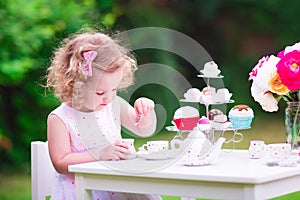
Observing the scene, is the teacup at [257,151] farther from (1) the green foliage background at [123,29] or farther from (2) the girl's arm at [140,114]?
(1) the green foliage background at [123,29]

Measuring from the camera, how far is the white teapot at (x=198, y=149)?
2023 mm

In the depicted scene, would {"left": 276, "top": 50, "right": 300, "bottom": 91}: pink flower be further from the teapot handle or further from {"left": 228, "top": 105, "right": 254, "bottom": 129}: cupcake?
the teapot handle

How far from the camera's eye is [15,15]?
5258 millimetres

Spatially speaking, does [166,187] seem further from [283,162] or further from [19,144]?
[19,144]

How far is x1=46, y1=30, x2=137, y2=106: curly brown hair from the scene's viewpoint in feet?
7.67

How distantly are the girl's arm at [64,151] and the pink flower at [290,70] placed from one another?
0.50 meters

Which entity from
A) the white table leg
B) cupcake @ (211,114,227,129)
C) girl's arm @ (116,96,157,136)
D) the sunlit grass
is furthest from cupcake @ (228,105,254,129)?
the sunlit grass

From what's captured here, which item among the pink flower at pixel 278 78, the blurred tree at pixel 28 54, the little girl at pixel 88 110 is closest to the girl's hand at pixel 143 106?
the little girl at pixel 88 110

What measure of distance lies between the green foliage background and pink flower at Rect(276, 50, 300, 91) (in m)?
2.95

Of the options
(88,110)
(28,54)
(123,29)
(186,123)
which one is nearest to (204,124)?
(186,123)

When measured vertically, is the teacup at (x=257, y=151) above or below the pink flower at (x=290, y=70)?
below

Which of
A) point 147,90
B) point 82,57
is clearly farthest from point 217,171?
point 147,90

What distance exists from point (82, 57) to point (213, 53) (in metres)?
4.10

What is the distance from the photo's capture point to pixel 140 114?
2.42 metres
